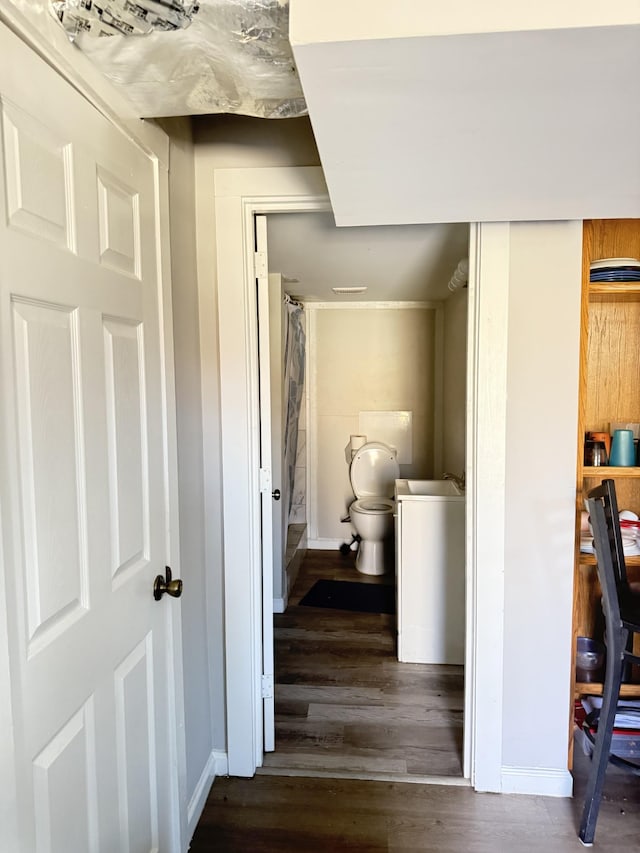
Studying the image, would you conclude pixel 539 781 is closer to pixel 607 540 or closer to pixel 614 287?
pixel 607 540

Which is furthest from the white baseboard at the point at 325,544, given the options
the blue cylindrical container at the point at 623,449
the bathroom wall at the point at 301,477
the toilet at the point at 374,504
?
the blue cylindrical container at the point at 623,449

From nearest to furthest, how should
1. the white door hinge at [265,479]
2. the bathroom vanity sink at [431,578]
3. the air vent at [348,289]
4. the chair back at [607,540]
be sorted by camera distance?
the chair back at [607,540] → the white door hinge at [265,479] → the bathroom vanity sink at [431,578] → the air vent at [348,289]

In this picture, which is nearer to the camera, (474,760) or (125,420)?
(125,420)

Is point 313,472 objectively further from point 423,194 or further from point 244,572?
point 423,194

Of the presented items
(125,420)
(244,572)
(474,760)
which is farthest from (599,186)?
(474,760)

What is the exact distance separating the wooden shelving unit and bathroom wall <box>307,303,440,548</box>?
87.8 inches

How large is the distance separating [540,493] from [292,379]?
6.89ft

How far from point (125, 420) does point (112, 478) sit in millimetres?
139

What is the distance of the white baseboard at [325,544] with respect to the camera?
174 inches

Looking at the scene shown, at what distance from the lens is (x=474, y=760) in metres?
1.81

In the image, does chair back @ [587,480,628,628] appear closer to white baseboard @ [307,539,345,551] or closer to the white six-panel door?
the white six-panel door

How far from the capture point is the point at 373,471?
4.10 meters

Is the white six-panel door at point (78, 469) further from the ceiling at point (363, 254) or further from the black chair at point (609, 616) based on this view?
the black chair at point (609, 616)

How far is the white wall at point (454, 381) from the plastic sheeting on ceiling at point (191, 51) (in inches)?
84.0
